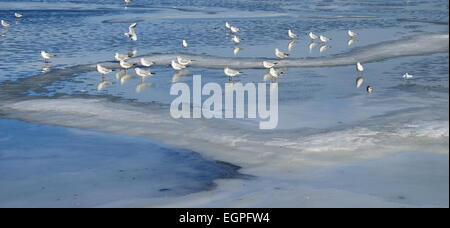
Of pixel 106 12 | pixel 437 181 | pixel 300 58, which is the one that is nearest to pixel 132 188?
pixel 437 181

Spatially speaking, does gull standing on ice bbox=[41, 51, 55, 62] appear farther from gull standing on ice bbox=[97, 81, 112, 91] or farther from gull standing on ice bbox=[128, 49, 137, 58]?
gull standing on ice bbox=[97, 81, 112, 91]

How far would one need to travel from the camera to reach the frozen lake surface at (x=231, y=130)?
10430 mm

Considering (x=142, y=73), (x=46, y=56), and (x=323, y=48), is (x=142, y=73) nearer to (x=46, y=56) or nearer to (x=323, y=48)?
(x=46, y=56)

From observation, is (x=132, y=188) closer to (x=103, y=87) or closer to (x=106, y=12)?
(x=103, y=87)

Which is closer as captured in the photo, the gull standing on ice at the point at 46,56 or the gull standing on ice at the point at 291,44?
the gull standing on ice at the point at 46,56

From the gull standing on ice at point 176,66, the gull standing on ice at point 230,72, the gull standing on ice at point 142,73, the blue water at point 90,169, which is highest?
the gull standing on ice at point 176,66

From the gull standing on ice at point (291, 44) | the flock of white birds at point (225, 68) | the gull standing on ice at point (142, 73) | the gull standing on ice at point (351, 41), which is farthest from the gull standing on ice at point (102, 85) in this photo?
the gull standing on ice at point (351, 41)

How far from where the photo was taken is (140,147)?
13.2 meters

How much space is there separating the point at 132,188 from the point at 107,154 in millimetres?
2176

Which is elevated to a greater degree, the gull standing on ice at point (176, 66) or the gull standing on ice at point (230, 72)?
the gull standing on ice at point (176, 66)

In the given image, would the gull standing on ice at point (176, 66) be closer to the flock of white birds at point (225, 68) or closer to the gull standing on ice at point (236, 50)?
the flock of white birds at point (225, 68)

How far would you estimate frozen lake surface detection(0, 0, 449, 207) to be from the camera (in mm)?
10430

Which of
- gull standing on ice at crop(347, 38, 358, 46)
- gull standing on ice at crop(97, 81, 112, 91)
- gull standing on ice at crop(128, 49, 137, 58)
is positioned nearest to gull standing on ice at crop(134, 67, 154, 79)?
gull standing on ice at crop(97, 81, 112, 91)

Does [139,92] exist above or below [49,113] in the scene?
above
